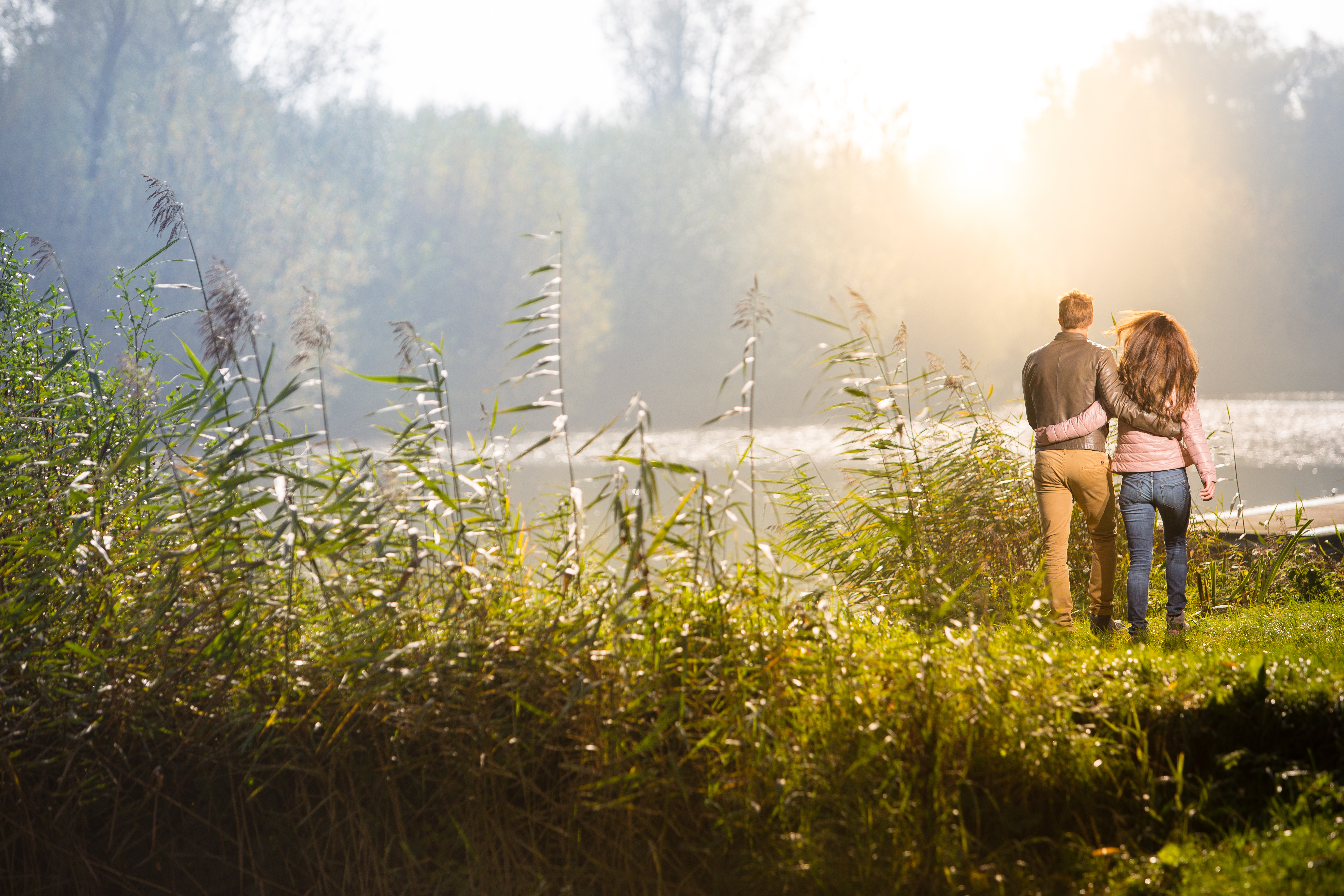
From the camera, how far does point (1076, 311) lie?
445 centimetres

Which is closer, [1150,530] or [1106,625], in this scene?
[1150,530]

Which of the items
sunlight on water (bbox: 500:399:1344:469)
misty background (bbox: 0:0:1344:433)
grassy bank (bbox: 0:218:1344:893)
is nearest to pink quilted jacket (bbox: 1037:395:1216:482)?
grassy bank (bbox: 0:218:1344:893)

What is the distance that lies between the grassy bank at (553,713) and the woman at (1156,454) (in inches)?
34.4

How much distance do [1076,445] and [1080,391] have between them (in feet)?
0.87

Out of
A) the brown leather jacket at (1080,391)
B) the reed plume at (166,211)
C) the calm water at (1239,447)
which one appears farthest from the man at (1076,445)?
the reed plume at (166,211)

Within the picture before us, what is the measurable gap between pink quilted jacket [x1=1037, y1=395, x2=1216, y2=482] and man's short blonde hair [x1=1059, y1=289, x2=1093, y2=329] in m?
0.40

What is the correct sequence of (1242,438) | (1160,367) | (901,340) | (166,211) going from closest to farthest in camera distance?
(166,211) → (1160,367) → (901,340) → (1242,438)

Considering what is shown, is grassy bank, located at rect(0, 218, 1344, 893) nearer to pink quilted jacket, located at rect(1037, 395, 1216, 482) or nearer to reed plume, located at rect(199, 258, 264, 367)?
reed plume, located at rect(199, 258, 264, 367)

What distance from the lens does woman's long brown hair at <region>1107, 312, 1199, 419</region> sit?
430cm

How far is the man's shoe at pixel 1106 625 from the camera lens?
4.48 m

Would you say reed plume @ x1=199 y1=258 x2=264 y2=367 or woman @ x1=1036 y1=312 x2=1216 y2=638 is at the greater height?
reed plume @ x1=199 y1=258 x2=264 y2=367

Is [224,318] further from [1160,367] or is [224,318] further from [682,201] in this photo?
[682,201]

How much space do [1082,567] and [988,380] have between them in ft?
6.21

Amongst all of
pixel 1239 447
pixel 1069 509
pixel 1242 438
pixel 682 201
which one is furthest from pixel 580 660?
pixel 682 201
